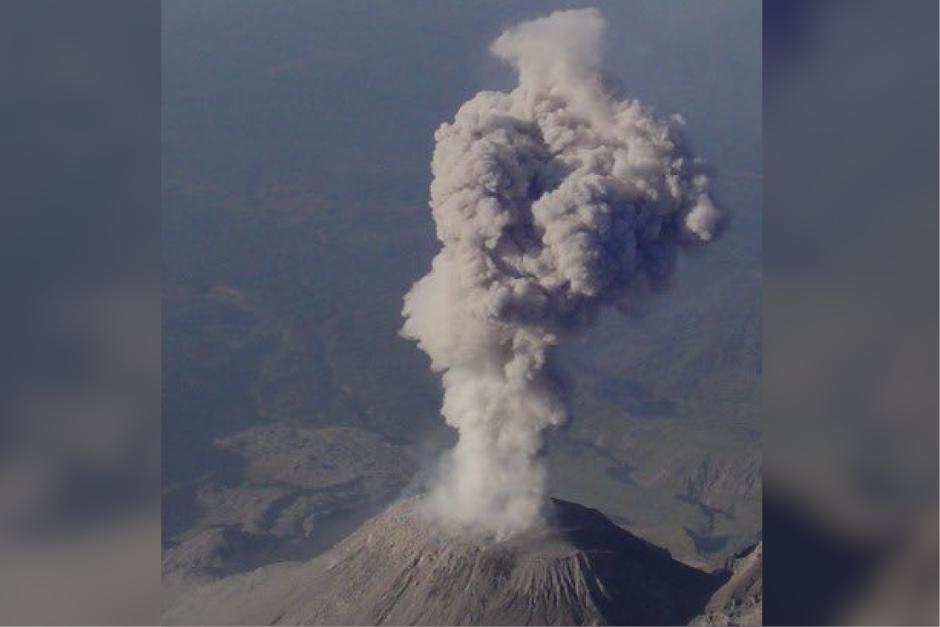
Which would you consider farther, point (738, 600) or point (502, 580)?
point (738, 600)

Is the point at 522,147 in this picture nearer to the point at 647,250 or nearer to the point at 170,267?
the point at 647,250

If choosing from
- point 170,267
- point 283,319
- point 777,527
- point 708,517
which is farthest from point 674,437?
→ point 777,527

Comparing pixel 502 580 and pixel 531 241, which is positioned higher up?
pixel 531 241

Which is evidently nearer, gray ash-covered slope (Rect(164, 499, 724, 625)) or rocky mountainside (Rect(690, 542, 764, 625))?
gray ash-covered slope (Rect(164, 499, 724, 625))

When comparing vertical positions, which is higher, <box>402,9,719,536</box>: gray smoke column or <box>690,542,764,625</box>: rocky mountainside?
<box>402,9,719,536</box>: gray smoke column

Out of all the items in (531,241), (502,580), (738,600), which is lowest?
(738,600)

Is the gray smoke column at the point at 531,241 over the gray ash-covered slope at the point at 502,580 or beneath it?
over
